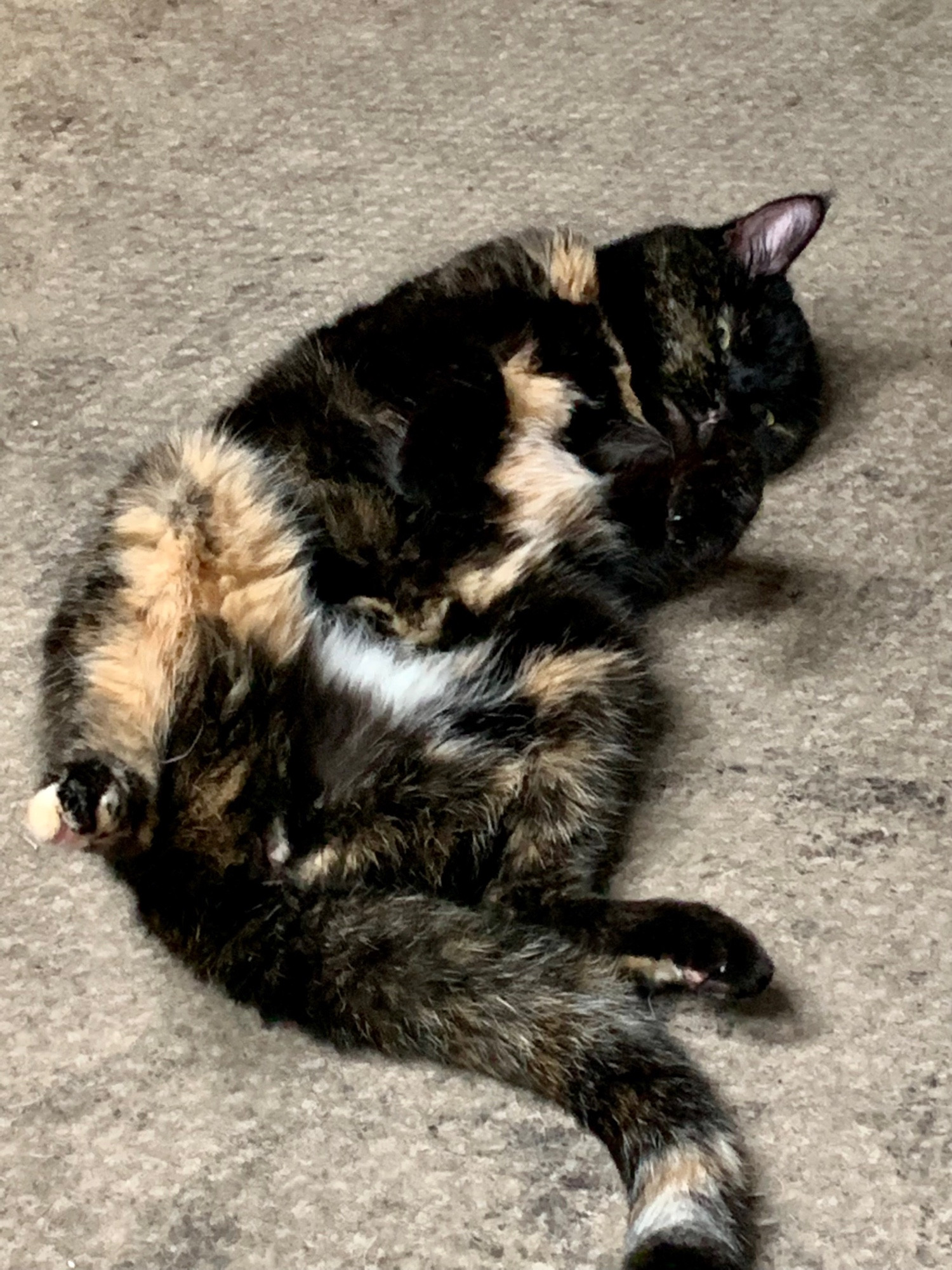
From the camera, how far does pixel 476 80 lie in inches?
73.9

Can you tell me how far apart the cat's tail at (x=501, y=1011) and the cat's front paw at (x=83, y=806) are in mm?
114

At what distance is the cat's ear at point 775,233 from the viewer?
148 centimetres

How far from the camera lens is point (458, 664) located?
132 cm

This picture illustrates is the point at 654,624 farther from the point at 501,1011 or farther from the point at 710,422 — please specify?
the point at 501,1011

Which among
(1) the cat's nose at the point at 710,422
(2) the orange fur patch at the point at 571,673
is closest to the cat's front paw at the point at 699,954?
(2) the orange fur patch at the point at 571,673

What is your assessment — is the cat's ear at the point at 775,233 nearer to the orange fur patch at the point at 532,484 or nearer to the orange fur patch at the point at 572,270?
the orange fur patch at the point at 572,270

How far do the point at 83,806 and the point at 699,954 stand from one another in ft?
1.74

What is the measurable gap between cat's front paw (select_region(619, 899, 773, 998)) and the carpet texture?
51 mm

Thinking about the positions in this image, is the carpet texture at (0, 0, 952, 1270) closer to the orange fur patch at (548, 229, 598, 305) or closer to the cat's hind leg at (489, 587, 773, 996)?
the cat's hind leg at (489, 587, 773, 996)

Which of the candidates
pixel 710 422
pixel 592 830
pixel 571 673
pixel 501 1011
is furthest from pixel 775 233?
pixel 501 1011

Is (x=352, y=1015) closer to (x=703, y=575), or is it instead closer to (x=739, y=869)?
(x=739, y=869)

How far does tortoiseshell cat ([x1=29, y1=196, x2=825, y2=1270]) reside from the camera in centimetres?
114

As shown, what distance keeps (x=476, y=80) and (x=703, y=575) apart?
2.75ft

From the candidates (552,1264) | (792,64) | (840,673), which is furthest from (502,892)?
(792,64)
